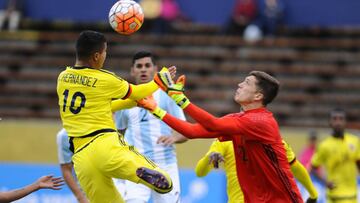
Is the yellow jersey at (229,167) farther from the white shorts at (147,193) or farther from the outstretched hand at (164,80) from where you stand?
the outstretched hand at (164,80)

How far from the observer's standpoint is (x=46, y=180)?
7.28m

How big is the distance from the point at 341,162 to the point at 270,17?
7481 millimetres

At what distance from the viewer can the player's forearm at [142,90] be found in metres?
Answer: 7.76

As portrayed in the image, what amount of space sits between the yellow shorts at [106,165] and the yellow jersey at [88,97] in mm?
158

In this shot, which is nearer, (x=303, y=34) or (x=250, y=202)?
(x=250, y=202)

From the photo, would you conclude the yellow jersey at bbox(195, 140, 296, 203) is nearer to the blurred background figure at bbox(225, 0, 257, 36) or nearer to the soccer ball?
the soccer ball

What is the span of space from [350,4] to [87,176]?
14337 mm

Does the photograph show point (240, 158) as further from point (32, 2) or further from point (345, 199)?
point (32, 2)

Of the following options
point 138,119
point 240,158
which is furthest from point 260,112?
point 138,119

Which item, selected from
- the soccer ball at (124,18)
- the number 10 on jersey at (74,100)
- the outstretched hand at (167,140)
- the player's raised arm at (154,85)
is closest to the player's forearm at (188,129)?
the player's raised arm at (154,85)

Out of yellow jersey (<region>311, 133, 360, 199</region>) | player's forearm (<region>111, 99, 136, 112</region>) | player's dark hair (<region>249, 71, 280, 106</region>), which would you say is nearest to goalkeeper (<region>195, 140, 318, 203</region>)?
player's dark hair (<region>249, 71, 280, 106</region>)

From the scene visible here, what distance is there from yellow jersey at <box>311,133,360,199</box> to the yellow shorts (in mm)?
6039

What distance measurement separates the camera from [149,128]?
10031mm

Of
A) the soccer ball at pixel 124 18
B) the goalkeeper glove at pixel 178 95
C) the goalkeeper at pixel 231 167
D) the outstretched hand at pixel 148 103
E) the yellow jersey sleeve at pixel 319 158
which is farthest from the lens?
the yellow jersey sleeve at pixel 319 158
